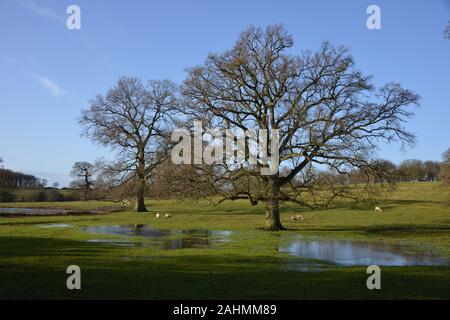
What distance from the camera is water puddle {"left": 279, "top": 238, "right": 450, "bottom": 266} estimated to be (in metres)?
16.8

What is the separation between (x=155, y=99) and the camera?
59.7m

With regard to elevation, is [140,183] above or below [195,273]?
above

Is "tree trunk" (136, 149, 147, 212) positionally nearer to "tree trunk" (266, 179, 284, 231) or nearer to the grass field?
"tree trunk" (266, 179, 284, 231)

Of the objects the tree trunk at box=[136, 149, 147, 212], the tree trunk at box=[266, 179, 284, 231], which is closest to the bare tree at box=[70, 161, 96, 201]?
the tree trunk at box=[136, 149, 147, 212]

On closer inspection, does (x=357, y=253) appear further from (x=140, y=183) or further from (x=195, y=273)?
(x=140, y=183)

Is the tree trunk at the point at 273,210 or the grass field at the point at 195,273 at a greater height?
the tree trunk at the point at 273,210

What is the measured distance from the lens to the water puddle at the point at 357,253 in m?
16.8

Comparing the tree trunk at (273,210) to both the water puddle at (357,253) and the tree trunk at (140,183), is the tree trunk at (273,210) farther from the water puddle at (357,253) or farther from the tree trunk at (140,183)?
the tree trunk at (140,183)

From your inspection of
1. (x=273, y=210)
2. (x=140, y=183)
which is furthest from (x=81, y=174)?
(x=273, y=210)

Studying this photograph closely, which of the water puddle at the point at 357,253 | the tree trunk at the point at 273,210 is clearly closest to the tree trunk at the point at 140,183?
the tree trunk at the point at 273,210

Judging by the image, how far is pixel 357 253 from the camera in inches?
760

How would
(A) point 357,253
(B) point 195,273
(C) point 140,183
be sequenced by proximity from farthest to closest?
1. (C) point 140,183
2. (A) point 357,253
3. (B) point 195,273

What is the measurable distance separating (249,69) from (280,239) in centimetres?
1118
